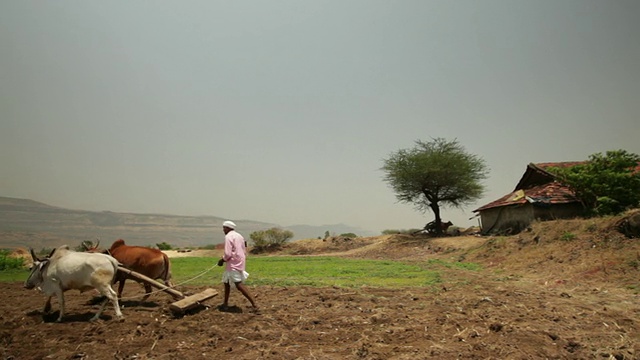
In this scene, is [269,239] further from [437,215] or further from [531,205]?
[531,205]

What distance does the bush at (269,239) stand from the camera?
1619 inches

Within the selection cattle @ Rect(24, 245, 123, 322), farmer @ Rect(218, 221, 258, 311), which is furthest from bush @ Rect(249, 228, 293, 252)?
cattle @ Rect(24, 245, 123, 322)

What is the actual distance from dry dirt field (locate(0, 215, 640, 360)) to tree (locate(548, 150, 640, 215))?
818cm

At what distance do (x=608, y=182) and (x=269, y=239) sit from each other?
32.0 meters

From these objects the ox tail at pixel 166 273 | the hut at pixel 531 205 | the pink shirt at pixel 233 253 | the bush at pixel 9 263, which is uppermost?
the hut at pixel 531 205

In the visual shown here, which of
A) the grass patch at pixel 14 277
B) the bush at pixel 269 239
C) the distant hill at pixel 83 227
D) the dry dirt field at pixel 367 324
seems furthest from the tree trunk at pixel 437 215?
the distant hill at pixel 83 227

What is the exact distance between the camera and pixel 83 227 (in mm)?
104000

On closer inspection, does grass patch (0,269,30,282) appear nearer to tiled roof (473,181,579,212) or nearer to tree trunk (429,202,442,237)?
tiled roof (473,181,579,212)

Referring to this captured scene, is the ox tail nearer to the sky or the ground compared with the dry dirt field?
nearer to the sky


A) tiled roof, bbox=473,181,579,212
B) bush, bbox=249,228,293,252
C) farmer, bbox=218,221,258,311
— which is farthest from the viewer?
bush, bbox=249,228,293,252

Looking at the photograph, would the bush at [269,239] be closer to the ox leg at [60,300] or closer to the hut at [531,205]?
the hut at [531,205]

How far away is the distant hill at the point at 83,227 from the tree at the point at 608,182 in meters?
61.9

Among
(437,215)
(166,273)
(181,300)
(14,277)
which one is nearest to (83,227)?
(14,277)

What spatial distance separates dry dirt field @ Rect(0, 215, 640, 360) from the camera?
518 centimetres
